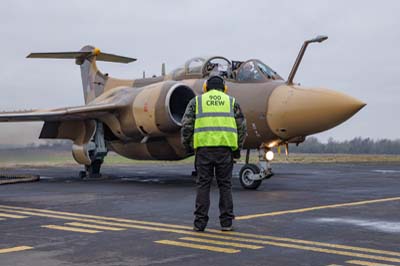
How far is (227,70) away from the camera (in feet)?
49.0

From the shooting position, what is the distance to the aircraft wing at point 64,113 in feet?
53.2

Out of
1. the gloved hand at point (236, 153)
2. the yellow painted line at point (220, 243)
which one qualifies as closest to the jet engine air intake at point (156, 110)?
the gloved hand at point (236, 153)

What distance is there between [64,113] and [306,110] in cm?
756

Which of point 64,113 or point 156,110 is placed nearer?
point 156,110

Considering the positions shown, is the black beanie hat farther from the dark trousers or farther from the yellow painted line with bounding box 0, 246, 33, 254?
the yellow painted line with bounding box 0, 246, 33, 254

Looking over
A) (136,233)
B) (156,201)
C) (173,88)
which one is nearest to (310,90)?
(173,88)

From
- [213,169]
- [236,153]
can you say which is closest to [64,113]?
[236,153]

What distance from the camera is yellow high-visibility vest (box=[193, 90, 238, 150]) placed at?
292 inches

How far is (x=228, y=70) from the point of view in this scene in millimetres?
14898

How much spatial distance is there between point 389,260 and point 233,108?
10.3 ft

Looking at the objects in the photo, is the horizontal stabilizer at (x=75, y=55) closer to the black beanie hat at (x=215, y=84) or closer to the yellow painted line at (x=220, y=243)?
the black beanie hat at (x=215, y=84)

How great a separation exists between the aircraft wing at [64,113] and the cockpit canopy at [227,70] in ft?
7.24

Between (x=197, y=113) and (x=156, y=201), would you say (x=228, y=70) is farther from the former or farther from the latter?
(x=197, y=113)

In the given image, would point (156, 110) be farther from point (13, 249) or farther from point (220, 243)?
point (13, 249)
